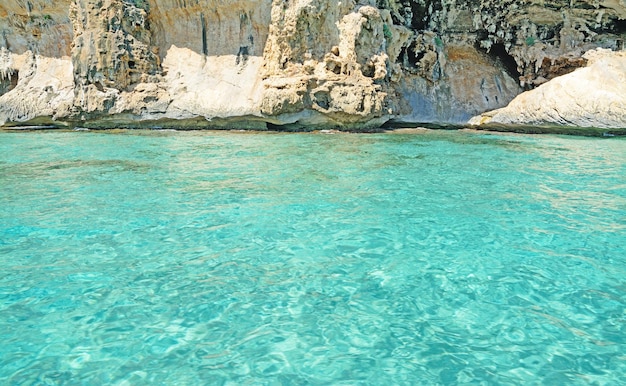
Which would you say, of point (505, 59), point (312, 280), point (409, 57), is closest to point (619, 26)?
point (505, 59)

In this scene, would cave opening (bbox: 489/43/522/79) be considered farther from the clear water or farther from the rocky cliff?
the clear water

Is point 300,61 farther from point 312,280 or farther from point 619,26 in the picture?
point 312,280

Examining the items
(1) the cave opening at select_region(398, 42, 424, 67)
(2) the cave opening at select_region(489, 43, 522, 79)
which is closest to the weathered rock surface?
(2) the cave opening at select_region(489, 43, 522, 79)

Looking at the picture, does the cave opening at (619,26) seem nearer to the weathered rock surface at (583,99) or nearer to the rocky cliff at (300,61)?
the rocky cliff at (300,61)

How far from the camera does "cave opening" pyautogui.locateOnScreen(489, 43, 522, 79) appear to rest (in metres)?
14.6

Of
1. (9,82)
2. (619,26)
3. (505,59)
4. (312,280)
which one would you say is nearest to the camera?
(312,280)

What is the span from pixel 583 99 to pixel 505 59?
12.5 feet

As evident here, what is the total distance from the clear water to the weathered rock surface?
6.45 metres

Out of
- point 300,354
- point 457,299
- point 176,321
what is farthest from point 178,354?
point 457,299

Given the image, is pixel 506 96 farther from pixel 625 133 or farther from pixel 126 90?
pixel 126 90

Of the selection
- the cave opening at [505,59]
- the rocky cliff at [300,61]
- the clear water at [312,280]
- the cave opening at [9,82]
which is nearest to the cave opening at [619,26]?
the rocky cliff at [300,61]

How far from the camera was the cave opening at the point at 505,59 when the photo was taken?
14.6 meters

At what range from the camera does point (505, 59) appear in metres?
14.8

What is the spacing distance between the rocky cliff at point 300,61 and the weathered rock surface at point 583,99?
0.03 meters
